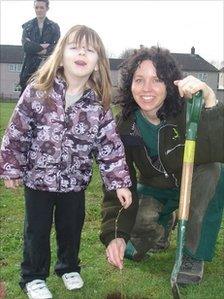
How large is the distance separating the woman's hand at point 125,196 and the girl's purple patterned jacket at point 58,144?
39 mm

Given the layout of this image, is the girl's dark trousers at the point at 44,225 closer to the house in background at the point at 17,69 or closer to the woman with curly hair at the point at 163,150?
the woman with curly hair at the point at 163,150

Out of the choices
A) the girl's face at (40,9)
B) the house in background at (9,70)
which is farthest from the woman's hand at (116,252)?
the house in background at (9,70)

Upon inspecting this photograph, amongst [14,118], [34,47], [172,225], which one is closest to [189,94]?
[14,118]

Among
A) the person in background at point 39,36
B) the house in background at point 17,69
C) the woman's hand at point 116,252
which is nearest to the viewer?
the woman's hand at point 116,252

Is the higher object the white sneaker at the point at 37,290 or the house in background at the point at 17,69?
the house in background at the point at 17,69

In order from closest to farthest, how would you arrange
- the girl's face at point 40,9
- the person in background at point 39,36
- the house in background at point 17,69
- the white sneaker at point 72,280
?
the white sneaker at point 72,280, the girl's face at point 40,9, the person in background at point 39,36, the house in background at point 17,69

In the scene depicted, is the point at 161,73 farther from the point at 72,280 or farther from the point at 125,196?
the point at 72,280

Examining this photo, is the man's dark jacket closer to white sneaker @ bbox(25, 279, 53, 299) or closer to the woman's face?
the woman's face

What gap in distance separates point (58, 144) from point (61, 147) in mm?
35

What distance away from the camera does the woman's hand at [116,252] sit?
11.0ft

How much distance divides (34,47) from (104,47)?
14.7 ft

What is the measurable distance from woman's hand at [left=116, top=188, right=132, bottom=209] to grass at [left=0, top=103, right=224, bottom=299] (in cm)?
59

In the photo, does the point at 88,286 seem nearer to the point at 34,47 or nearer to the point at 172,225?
the point at 172,225

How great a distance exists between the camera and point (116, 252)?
3402mm
